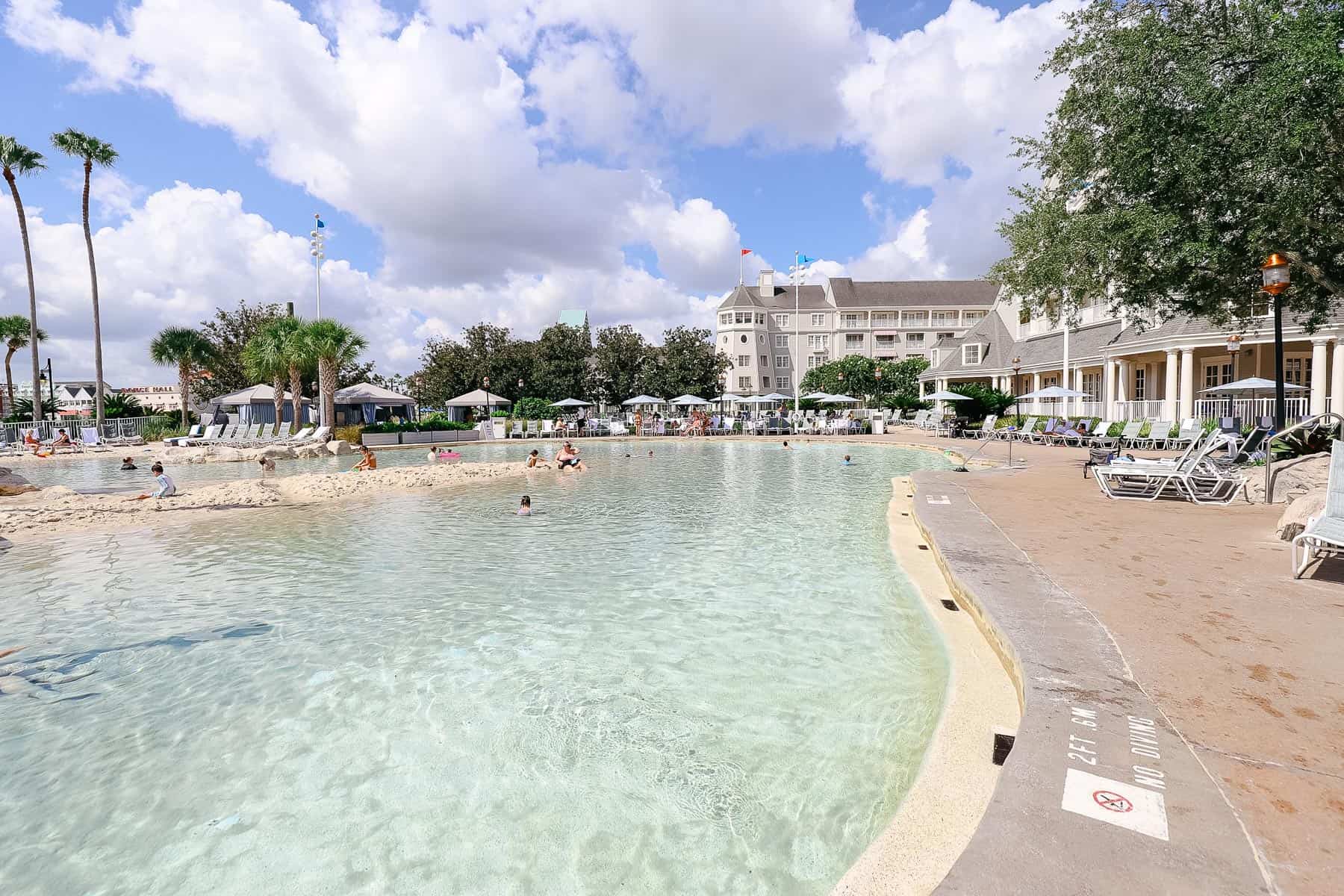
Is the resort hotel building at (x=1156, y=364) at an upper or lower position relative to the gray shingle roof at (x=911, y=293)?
lower

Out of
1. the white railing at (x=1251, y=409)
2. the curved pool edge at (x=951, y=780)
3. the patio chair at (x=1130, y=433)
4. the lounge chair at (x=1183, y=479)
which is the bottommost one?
the curved pool edge at (x=951, y=780)

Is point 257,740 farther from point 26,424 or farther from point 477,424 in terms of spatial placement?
point 26,424

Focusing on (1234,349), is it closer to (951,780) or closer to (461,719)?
(951,780)

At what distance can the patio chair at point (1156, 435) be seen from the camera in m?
20.6

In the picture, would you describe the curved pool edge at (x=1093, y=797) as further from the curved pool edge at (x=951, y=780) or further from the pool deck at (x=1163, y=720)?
the curved pool edge at (x=951, y=780)

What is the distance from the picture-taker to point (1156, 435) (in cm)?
2070

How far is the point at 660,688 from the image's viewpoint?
4.82 metres

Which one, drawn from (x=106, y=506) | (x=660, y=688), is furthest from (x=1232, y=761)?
(x=106, y=506)

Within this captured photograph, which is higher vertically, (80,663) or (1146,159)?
(1146,159)

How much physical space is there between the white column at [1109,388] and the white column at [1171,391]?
10.6ft

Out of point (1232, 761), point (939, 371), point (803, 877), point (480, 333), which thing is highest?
point (480, 333)

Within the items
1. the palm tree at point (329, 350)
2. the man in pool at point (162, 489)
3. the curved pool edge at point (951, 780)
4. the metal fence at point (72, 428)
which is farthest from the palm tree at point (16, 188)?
the curved pool edge at point (951, 780)

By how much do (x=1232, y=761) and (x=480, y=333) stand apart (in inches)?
2167

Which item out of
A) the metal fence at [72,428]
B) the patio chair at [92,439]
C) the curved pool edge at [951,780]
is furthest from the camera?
the metal fence at [72,428]
